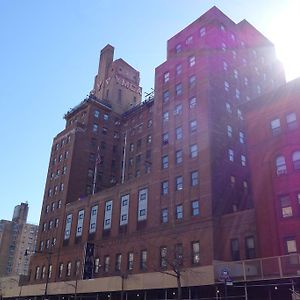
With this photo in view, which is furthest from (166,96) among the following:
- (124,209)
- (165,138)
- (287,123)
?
(287,123)

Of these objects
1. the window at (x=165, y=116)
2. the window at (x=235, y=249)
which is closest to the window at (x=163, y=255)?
the window at (x=235, y=249)

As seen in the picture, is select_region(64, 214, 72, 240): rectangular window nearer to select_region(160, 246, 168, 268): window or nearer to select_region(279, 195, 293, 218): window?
select_region(160, 246, 168, 268): window

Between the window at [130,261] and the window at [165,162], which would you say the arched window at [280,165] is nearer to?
the window at [165,162]

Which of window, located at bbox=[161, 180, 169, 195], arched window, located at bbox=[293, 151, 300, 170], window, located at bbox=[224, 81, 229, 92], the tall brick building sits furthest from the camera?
window, located at bbox=[224, 81, 229, 92]

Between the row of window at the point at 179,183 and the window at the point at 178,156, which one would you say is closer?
the row of window at the point at 179,183

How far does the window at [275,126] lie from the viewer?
154 feet

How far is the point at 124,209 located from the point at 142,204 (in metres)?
4.60

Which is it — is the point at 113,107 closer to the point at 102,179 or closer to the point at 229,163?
the point at 102,179

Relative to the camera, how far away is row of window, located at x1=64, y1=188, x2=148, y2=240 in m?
63.2

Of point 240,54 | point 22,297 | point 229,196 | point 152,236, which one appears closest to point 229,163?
point 229,196

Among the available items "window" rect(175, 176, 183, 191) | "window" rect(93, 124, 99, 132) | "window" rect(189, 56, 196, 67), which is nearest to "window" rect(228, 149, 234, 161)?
"window" rect(175, 176, 183, 191)

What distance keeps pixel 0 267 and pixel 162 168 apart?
4591 inches

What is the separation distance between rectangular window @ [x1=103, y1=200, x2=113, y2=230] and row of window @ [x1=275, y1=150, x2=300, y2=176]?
3223 cm

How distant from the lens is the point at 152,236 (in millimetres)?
58594
